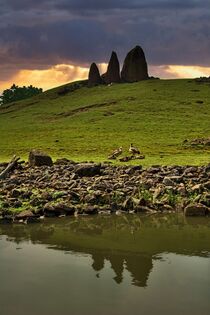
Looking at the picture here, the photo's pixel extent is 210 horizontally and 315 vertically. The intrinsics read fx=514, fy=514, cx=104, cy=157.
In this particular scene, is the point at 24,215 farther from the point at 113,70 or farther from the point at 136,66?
the point at 113,70

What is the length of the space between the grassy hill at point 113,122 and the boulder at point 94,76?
683cm

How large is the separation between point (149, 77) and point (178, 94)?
28.5 metres

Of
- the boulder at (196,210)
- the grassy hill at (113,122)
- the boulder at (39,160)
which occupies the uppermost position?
the grassy hill at (113,122)

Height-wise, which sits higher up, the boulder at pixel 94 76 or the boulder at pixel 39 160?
the boulder at pixel 94 76

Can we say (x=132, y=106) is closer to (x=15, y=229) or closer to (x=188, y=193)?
(x=188, y=193)

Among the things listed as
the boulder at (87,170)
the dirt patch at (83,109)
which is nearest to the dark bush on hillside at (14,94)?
the dirt patch at (83,109)

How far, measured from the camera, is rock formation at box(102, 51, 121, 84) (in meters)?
138

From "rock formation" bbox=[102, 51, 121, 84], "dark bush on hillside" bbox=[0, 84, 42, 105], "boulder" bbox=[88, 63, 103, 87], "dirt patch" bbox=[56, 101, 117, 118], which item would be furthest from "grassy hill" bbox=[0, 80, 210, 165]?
"dark bush on hillside" bbox=[0, 84, 42, 105]

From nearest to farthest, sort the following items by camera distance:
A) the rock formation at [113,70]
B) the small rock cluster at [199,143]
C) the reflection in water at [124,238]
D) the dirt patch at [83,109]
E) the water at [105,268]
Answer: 1. the water at [105,268]
2. the reflection in water at [124,238]
3. the small rock cluster at [199,143]
4. the dirt patch at [83,109]
5. the rock formation at [113,70]

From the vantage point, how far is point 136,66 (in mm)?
134750

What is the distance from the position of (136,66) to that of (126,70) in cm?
307

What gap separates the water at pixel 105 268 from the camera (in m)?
12.3

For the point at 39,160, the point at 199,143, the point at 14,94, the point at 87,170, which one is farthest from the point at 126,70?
the point at 87,170

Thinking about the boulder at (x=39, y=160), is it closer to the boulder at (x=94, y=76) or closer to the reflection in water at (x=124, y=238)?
the reflection in water at (x=124, y=238)
